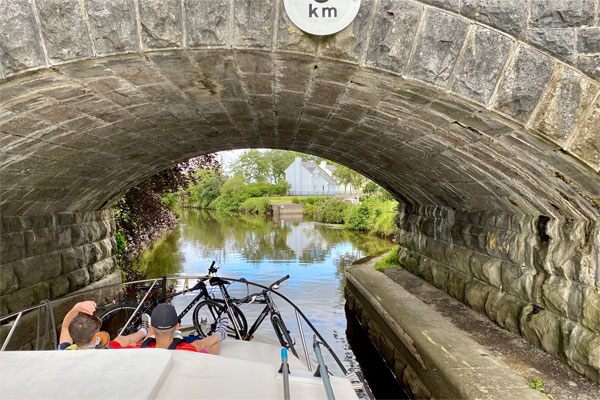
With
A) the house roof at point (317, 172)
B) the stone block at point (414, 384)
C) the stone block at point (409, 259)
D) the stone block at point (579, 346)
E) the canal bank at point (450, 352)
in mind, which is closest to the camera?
the stone block at point (579, 346)

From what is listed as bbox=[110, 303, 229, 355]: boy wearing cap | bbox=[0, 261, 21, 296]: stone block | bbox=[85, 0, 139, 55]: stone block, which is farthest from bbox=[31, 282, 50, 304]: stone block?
bbox=[85, 0, 139, 55]: stone block

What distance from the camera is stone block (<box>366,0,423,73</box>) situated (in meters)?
2.94

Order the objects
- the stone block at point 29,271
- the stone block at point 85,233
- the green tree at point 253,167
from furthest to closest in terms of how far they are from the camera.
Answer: the green tree at point 253,167 < the stone block at point 85,233 < the stone block at point 29,271

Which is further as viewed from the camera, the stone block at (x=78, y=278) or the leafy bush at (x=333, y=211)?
the leafy bush at (x=333, y=211)

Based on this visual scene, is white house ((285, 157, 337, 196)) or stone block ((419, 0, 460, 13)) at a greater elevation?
white house ((285, 157, 337, 196))

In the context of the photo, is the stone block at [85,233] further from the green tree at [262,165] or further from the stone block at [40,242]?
the green tree at [262,165]

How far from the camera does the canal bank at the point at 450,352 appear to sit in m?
3.88

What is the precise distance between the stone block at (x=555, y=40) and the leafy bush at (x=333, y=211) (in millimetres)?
29415

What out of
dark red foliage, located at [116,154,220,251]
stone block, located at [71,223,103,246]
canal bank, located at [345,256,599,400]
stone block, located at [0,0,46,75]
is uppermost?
stone block, located at [0,0,46,75]

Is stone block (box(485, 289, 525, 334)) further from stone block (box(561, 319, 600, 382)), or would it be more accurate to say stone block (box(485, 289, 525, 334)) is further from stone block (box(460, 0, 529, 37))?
stone block (box(460, 0, 529, 37))

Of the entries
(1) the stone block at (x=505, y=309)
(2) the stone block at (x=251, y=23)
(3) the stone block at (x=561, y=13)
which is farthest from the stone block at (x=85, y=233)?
(3) the stone block at (x=561, y=13)

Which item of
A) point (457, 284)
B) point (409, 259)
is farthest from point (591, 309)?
point (409, 259)

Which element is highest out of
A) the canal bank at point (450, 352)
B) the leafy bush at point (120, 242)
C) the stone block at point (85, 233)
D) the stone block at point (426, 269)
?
the stone block at point (85, 233)

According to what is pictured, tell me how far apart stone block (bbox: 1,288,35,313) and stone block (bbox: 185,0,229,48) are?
194 inches
